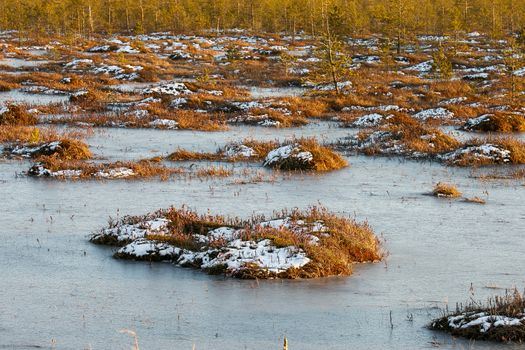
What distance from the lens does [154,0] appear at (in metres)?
164

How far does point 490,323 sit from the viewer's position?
439 inches

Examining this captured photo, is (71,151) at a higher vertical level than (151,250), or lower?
higher

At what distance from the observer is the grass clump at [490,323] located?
10977 mm

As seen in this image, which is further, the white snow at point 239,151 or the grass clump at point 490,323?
the white snow at point 239,151

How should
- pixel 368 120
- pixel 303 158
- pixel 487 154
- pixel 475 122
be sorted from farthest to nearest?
pixel 368 120, pixel 475 122, pixel 487 154, pixel 303 158

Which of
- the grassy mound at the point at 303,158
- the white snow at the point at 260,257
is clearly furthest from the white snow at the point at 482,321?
the grassy mound at the point at 303,158

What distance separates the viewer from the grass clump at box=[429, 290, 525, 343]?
1098 centimetres

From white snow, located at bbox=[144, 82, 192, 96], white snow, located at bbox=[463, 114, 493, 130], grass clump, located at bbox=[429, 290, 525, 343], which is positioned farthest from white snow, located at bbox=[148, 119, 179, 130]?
grass clump, located at bbox=[429, 290, 525, 343]

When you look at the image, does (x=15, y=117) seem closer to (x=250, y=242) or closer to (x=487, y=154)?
(x=487, y=154)

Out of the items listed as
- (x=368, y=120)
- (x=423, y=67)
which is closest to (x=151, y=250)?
(x=368, y=120)

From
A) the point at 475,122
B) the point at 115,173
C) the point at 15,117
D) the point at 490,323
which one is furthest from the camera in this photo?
the point at 475,122

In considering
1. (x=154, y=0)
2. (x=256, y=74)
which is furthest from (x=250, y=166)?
(x=154, y=0)

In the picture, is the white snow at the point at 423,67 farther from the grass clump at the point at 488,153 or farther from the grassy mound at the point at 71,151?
the grassy mound at the point at 71,151

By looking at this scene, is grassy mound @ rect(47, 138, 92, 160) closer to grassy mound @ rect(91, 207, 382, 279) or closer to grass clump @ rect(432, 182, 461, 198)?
grassy mound @ rect(91, 207, 382, 279)
